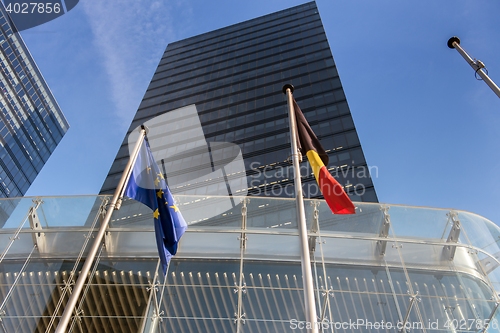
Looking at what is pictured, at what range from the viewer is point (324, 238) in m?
11.9

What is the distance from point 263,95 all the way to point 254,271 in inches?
1611

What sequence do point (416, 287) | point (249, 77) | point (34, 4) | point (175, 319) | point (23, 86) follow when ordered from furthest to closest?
point (23, 86) → point (34, 4) → point (249, 77) → point (416, 287) → point (175, 319)

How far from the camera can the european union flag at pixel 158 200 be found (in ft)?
Answer: 29.2

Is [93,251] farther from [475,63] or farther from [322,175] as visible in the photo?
[475,63]

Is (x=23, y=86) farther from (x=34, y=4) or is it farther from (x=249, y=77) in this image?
(x=249, y=77)

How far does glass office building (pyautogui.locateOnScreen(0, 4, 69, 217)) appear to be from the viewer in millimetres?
78562

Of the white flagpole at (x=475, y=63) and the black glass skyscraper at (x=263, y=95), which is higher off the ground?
the black glass skyscraper at (x=263, y=95)

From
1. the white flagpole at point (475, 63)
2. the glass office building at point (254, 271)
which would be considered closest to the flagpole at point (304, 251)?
the glass office building at point (254, 271)

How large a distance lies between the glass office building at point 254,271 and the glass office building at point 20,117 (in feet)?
238

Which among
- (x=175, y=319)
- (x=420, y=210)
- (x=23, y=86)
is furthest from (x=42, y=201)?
(x=23, y=86)

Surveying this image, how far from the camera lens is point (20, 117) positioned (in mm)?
85375

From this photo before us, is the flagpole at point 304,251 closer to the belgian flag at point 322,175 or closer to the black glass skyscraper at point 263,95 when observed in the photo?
the belgian flag at point 322,175

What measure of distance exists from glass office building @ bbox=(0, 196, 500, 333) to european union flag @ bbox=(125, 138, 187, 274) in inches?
34.7

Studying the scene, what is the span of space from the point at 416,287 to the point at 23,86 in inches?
3825
